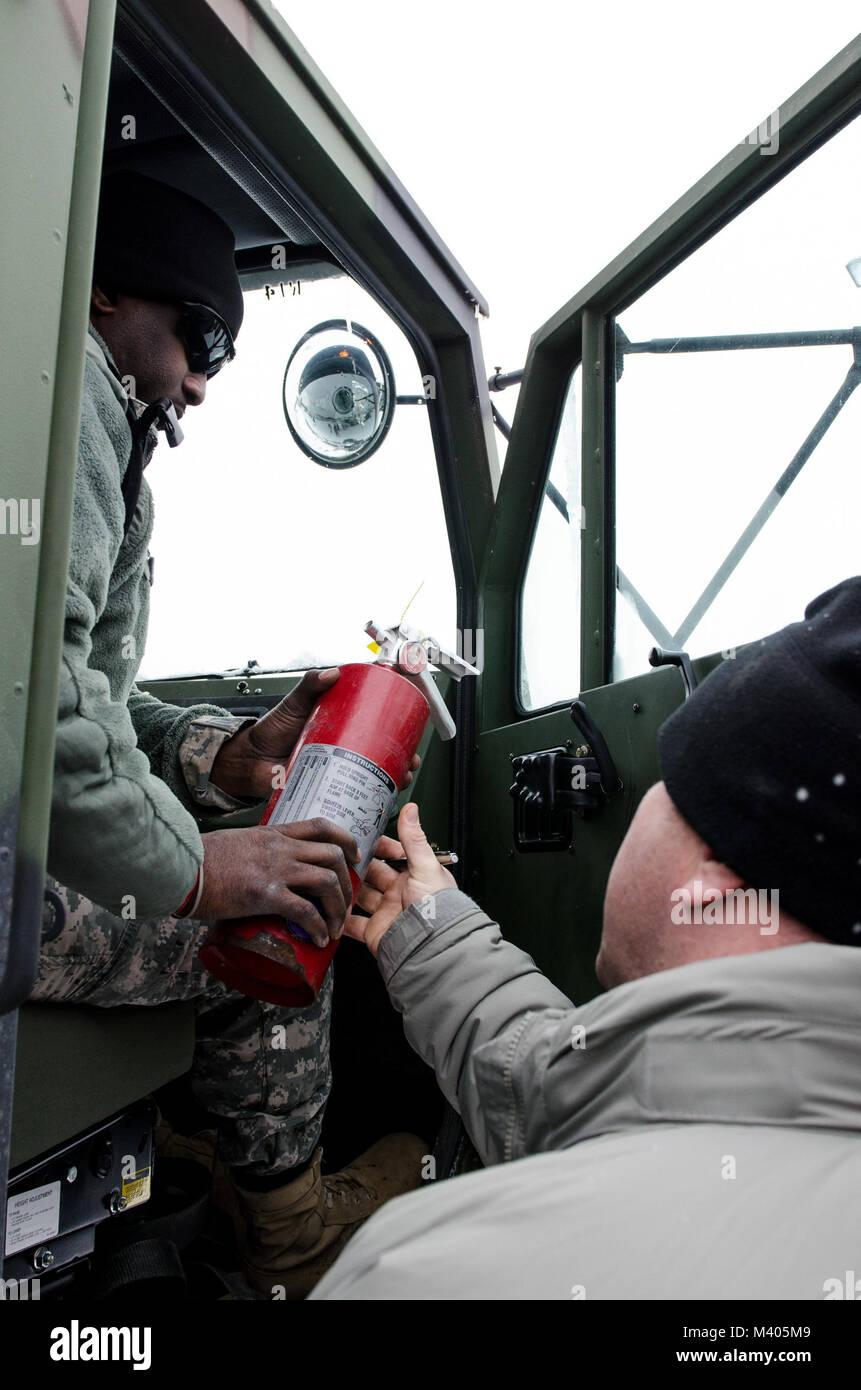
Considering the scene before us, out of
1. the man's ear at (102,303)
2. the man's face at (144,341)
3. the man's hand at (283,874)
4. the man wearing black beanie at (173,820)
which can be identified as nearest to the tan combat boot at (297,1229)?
the man wearing black beanie at (173,820)

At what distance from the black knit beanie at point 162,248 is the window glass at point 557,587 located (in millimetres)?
925

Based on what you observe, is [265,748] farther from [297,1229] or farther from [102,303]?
[297,1229]

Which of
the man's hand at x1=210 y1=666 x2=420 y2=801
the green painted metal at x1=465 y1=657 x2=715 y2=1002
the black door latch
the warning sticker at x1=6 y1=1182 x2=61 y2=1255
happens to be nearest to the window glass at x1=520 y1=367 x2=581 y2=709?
the green painted metal at x1=465 y1=657 x2=715 y2=1002

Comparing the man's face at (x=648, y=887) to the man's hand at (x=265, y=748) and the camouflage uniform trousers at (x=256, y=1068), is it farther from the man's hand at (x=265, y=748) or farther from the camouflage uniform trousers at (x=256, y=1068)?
the camouflage uniform trousers at (x=256, y=1068)

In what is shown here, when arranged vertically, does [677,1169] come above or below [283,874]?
below

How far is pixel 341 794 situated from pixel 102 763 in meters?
0.36

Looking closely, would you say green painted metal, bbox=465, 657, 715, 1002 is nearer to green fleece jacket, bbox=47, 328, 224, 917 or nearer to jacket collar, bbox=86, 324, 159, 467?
green fleece jacket, bbox=47, 328, 224, 917

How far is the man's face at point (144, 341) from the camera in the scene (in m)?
1.69

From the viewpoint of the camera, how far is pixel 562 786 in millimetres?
1792

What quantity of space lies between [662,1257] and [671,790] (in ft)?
1.43

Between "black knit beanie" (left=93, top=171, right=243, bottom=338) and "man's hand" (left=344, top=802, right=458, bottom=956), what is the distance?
103 cm

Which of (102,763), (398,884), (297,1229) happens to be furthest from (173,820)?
(297,1229)

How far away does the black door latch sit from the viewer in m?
1.73
